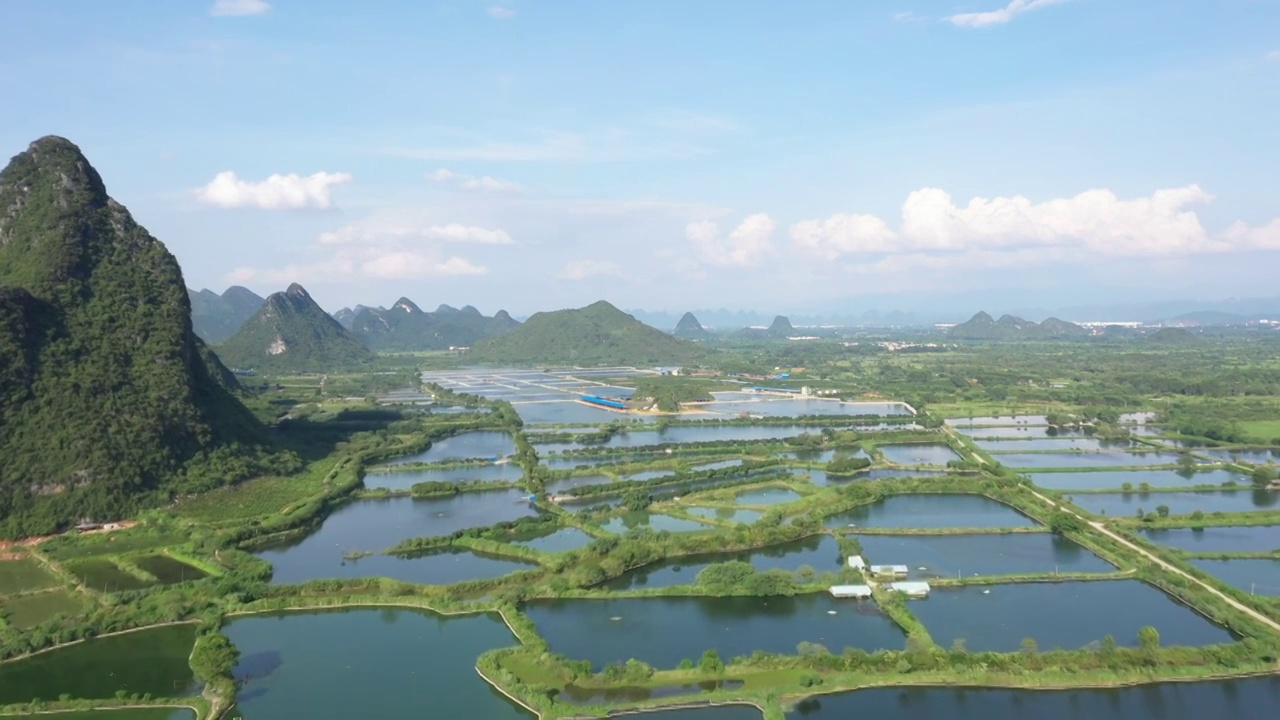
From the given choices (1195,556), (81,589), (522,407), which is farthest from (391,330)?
(1195,556)

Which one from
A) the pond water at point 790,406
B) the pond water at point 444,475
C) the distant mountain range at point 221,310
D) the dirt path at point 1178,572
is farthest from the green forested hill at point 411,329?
the dirt path at point 1178,572

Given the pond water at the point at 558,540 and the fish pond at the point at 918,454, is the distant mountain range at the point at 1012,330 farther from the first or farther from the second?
the pond water at the point at 558,540

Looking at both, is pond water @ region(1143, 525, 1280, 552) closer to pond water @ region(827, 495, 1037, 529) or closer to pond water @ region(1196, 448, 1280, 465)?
pond water @ region(827, 495, 1037, 529)

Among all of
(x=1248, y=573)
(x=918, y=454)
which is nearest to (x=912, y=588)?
(x=1248, y=573)

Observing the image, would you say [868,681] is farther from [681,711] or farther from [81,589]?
[81,589]

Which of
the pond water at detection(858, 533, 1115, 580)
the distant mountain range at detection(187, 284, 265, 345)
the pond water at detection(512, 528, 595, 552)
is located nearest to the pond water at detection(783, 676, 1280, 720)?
the pond water at detection(858, 533, 1115, 580)

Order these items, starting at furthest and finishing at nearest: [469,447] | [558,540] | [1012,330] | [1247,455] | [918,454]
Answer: [1012,330] → [469,447] → [918,454] → [1247,455] → [558,540]

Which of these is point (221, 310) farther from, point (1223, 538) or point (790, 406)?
point (1223, 538)
